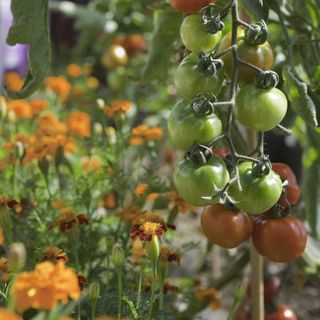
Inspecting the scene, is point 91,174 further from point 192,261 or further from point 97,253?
point 192,261

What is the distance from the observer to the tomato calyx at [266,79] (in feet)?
2.44

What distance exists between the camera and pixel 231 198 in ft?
2.49

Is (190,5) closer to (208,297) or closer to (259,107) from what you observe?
(259,107)

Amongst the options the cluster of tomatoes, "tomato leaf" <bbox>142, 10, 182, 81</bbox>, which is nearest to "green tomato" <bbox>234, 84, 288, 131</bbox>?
the cluster of tomatoes

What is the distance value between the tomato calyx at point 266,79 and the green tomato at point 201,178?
0.09 m

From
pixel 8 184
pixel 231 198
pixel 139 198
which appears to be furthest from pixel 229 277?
pixel 231 198

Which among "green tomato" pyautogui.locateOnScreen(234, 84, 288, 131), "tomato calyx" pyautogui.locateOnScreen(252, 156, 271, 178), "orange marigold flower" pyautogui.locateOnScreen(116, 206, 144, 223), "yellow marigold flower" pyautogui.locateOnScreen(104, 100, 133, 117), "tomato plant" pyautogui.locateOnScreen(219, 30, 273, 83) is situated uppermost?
"tomato plant" pyautogui.locateOnScreen(219, 30, 273, 83)

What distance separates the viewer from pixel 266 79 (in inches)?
29.4

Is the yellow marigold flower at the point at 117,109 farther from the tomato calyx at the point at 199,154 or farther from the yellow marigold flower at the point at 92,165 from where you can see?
the tomato calyx at the point at 199,154

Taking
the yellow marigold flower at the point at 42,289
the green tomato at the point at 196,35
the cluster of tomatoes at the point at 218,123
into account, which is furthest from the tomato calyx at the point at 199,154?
the yellow marigold flower at the point at 42,289

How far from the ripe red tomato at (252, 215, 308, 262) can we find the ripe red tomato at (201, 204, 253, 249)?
2 cm

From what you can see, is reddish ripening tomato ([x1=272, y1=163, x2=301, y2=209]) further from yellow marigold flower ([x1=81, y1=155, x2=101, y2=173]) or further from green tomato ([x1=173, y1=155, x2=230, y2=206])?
yellow marigold flower ([x1=81, y1=155, x2=101, y2=173])

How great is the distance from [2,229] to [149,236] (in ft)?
1.11

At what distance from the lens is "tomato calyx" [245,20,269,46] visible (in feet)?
2.52
